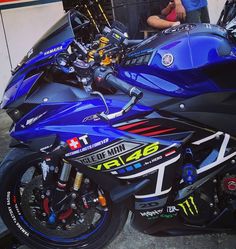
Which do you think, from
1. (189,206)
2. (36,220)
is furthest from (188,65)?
(36,220)

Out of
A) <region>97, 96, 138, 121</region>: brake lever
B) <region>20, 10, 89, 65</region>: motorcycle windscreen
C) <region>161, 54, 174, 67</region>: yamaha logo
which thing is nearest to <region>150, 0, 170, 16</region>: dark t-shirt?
<region>20, 10, 89, 65</region>: motorcycle windscreen

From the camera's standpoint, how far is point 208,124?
2.22 metres

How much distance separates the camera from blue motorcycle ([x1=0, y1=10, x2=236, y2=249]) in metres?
2.18

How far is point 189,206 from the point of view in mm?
2404

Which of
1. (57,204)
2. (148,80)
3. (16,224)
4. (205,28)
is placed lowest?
(16,224)

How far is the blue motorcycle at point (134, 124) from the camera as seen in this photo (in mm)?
2182

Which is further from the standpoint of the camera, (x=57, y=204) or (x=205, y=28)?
(x=57, y=204)

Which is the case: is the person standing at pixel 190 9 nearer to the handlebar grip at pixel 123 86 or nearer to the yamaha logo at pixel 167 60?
the yamaha logo at pixel 167 60

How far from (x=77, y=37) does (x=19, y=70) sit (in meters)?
0.40

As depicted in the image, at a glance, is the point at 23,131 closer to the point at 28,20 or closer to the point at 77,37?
the point at 77,37

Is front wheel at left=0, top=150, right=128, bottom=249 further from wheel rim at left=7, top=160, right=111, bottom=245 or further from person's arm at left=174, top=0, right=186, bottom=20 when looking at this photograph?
person's arm at left=174, top=0, right=186, bottom=20

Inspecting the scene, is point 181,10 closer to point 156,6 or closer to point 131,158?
point 131,158

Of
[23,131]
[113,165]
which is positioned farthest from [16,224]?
[113,165]

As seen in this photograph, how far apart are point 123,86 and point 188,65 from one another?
0.35m
